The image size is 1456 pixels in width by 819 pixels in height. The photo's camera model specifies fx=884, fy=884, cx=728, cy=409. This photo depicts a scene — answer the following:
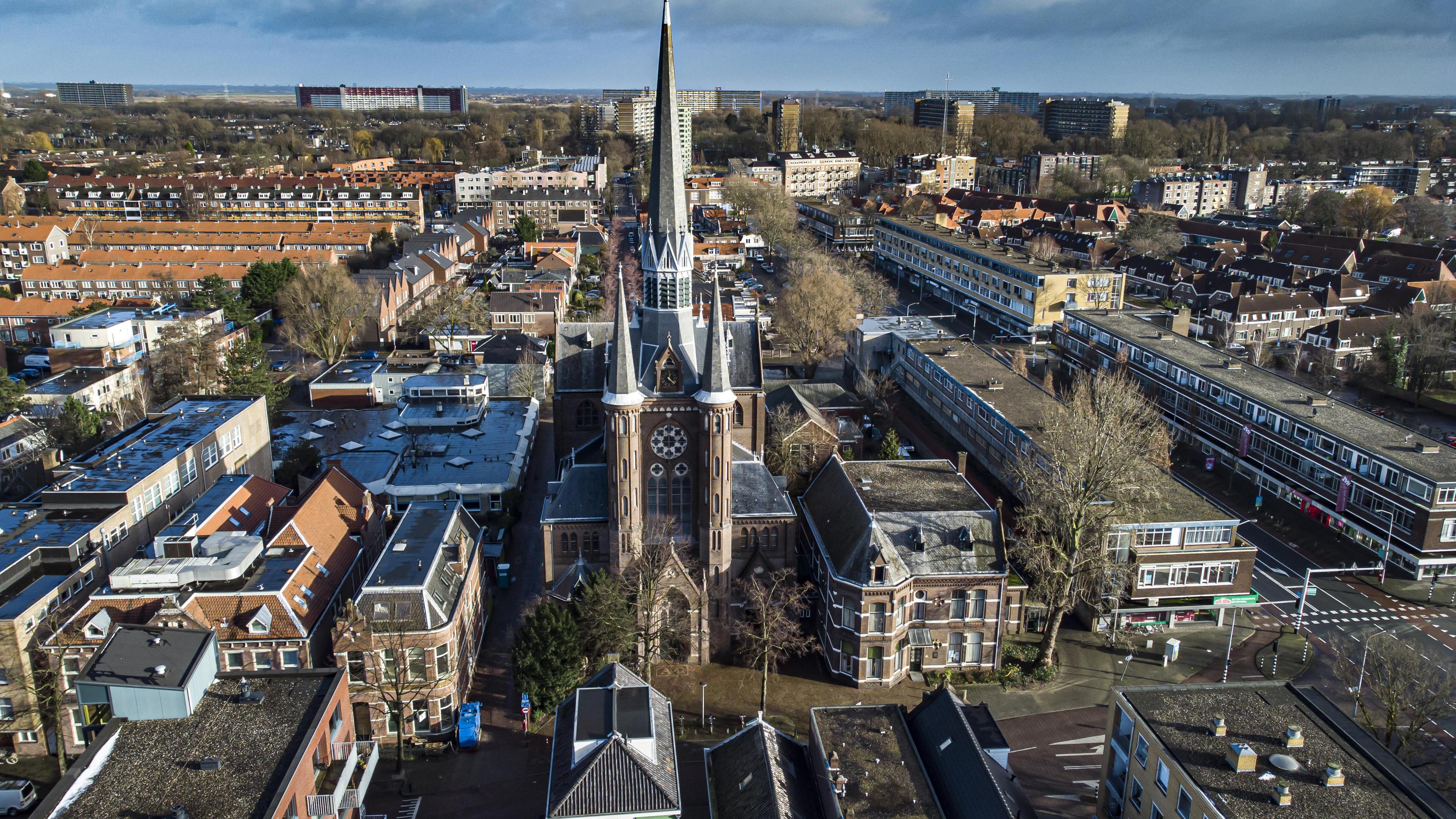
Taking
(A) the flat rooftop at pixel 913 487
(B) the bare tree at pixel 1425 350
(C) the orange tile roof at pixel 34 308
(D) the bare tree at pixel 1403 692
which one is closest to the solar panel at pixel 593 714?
(A) the flat rooftop at pixel 913 487

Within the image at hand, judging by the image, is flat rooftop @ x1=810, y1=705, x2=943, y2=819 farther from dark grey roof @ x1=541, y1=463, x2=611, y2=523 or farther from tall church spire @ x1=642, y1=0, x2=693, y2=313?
tall church spire @ x1=642, y1=0, x2=693, y2=313

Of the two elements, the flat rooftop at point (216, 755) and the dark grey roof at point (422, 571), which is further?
the dark grey roof at point (422, 571)

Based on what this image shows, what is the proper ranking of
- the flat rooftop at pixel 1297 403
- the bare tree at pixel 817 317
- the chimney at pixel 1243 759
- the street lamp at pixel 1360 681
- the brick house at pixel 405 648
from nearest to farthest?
the chimney at pixel 1243 759 < the brick house at pixel 405 648 < the street lamp at pixel 1360 681 < the flat rooftop at pixel 1297 403 < the bare tree at pixel 817 317


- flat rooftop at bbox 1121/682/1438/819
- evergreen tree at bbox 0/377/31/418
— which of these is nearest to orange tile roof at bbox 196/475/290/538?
evergreen tree at bbox 0/377/31/418

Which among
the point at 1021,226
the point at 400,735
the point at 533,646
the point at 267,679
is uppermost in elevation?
the point at 1021,226

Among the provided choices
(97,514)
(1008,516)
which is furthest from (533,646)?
(1008,516)

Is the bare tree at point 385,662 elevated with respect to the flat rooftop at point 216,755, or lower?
lower

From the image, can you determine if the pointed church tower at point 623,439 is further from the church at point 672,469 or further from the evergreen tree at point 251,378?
the evergreen tree at point 251,378

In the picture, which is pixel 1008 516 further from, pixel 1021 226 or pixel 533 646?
pixel 1021 226
